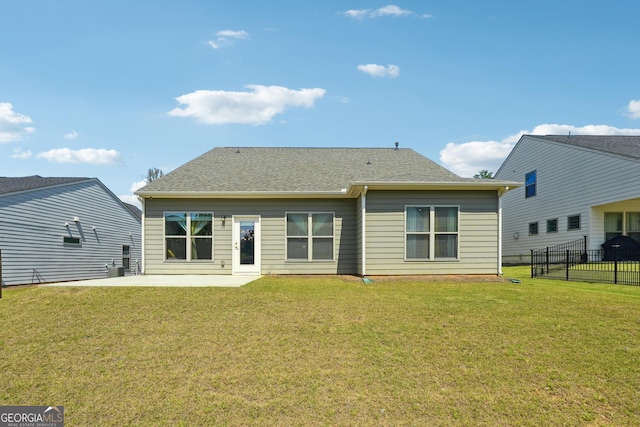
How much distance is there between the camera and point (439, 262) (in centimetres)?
1137

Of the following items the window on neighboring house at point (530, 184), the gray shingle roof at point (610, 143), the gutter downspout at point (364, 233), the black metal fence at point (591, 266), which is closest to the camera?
the gutter downspout at point (364, 233)

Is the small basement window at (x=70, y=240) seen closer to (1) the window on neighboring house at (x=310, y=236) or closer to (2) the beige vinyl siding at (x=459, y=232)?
(1) the window on neighboring house at (x=310, y=236)

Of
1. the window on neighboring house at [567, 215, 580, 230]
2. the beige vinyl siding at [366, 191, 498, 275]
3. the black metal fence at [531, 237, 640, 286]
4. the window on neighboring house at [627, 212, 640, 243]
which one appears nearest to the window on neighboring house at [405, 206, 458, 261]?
the beige vinyl siding at [366, 191, 498, 275]

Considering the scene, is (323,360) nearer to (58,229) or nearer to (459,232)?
(459,232)

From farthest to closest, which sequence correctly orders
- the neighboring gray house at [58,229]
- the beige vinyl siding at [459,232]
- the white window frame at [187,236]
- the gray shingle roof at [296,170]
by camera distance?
the neighboring gray house at [58,229] < the white window frame at [187,236] < the gray shingle roof at [296,170] < the beige vinyl siding at [459,232]

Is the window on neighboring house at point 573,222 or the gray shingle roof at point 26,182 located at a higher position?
the gray shingle roof at point 26,182

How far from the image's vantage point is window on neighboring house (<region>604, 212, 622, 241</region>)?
56.6ft

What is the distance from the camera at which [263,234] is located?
41.4ft

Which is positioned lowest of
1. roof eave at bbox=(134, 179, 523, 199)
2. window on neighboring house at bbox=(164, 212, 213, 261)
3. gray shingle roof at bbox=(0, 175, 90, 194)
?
window on neighboring house at bbox=(164, 212, 213, 261)

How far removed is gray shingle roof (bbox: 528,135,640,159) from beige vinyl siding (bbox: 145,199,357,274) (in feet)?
41.2

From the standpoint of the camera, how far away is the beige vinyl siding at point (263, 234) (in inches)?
496

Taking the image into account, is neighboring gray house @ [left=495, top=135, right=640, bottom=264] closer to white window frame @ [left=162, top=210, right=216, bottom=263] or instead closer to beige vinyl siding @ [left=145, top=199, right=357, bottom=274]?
beige vinyl siding @ [left=145, top=199, right=357, bottom=274]

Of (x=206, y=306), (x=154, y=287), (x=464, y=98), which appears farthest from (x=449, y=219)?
(x=154, y=287)

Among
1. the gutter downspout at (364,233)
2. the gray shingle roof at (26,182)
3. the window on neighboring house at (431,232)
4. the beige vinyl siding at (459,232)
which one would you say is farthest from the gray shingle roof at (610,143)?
the gray shingle roof at (26,182)
